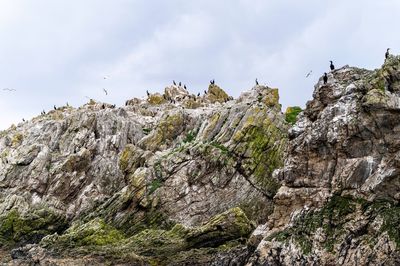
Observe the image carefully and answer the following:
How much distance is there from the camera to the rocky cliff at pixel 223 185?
34.7 metres

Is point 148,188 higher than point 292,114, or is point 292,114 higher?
point 292,114

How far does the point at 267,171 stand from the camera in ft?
184

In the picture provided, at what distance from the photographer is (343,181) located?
3634 centimetres

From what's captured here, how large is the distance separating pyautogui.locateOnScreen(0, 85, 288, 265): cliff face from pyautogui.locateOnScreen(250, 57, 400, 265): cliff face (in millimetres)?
5366

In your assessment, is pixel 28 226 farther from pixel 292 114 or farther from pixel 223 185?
pixel 292 114

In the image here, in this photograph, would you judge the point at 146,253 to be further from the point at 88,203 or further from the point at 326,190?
the point at 88,203

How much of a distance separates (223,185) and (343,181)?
21199mm

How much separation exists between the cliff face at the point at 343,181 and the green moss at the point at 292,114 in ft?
65.2

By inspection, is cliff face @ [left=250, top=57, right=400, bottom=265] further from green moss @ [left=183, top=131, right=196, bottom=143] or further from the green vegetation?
green moss @ [left=183, top=131, right=196, bottom=143]

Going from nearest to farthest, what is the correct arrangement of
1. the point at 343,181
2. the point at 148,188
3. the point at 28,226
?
the point at 343,181, the point at 148,188, the point at 28,226

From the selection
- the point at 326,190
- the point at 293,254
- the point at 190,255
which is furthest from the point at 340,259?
the point at 190,255

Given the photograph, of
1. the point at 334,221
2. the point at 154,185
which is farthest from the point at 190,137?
the point at 334,221

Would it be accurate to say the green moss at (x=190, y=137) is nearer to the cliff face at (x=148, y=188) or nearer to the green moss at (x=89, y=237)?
the cliff face at (x=148, y=188)

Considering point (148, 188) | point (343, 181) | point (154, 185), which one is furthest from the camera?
point (154, 185)
